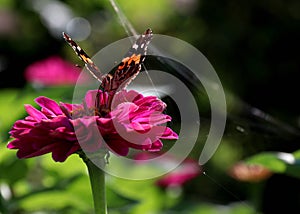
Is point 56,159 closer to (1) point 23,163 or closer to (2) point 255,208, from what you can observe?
(1) point 23,163

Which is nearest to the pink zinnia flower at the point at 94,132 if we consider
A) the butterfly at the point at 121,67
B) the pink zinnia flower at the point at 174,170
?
the butterfly at the point at 121,67

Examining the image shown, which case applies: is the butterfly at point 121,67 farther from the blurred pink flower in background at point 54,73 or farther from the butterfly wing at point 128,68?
the blurred pink flower in background at point 54,73

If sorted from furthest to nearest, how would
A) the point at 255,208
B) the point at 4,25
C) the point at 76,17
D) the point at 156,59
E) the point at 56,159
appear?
the point at 4,25 < the point at 76,17 < the point at 255,208 < the point at 156,59 < the point at 56,159

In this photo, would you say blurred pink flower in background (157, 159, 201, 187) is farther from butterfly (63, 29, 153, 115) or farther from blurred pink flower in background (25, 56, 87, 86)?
butterfly (63, 29, 153, 115)

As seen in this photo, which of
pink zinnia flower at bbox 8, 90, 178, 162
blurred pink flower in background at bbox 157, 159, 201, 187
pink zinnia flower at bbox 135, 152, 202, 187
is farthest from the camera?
blurred pink flower in background at bbox 157, 159, 201, 187

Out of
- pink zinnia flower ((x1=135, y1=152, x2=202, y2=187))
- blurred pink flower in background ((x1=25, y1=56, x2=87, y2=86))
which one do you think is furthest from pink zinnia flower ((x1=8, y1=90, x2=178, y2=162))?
blurred pink flower in background ((x1=25, y1=56, x2=87, y2=86))

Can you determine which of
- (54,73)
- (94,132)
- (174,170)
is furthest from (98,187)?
(54,73)

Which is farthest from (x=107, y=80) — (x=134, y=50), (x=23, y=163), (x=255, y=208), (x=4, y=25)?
(x=4, y=25)
